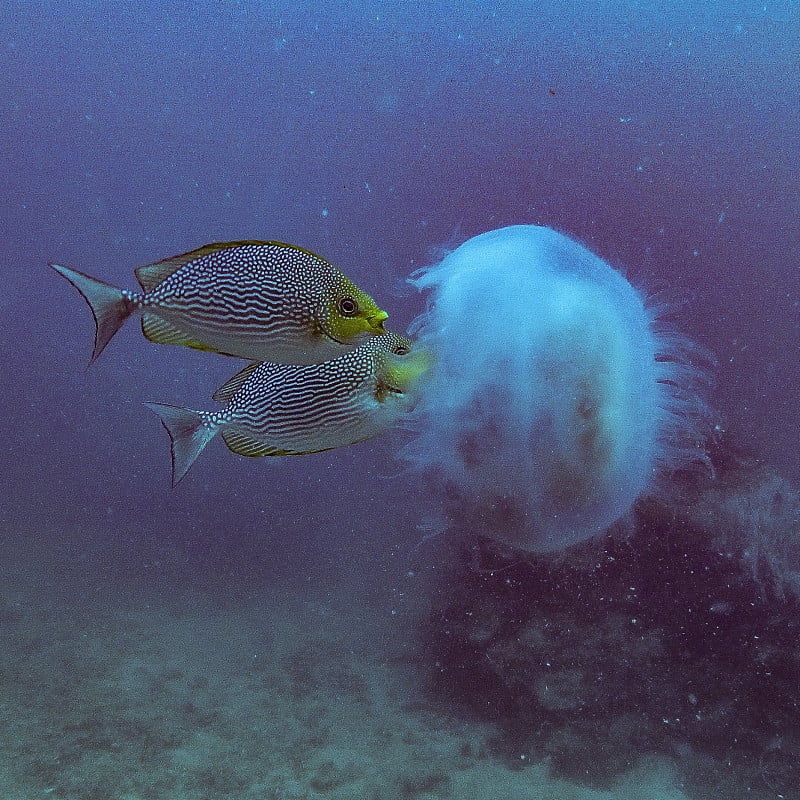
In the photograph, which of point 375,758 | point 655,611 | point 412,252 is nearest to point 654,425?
point 655,611

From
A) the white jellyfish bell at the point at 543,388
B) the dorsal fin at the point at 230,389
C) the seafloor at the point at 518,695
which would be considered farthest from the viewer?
the seafloor at the point at 518,695

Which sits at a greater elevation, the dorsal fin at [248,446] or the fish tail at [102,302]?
the fish tail at [102,302]

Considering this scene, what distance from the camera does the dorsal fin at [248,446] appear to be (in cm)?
252

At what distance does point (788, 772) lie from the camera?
550cm

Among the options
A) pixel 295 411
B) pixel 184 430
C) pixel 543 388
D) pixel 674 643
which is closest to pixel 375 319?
pixel 295 411

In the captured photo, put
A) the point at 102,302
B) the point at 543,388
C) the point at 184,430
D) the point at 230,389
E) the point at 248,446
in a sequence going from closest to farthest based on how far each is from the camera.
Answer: the point at 102,302
the point at 184,430
the point at 248,446
the point at 230,389
the point at 543,388

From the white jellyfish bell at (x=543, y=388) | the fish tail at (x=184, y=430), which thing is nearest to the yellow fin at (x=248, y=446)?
the fish tail at (x=184, y=430)

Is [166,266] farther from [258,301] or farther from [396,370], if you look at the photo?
[396,370]

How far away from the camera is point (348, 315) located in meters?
2.22

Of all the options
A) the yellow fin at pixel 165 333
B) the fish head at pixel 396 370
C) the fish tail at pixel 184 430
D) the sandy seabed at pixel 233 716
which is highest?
the yellow fin at pixel 165 333

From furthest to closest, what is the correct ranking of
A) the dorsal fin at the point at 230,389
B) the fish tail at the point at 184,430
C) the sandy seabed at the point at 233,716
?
the sandy seabed at the point at 233,716, the dorsal fin at the point at 230,389, the fish tail at the point at 184,430

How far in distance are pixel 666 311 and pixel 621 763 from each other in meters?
4.02

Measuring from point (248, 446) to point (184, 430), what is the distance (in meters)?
0.25

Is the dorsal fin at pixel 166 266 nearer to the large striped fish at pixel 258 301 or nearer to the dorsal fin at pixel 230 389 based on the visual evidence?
the large striped fish at pixel 258 301
